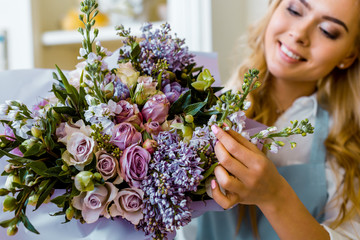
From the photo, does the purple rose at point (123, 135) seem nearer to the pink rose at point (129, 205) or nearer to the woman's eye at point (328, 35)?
the pink rose at point (129, 205)

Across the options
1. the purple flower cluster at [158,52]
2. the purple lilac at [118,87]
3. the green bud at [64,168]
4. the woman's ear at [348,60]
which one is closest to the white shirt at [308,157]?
the woman's ear at [348,60]

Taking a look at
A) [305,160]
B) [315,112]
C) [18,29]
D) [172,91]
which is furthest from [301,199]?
[18,29]

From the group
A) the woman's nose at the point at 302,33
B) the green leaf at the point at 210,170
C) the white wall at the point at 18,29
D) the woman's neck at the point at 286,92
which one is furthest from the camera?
the white wall at the point at 18,29

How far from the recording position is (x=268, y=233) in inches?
47.9

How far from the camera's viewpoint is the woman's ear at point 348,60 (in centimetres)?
141

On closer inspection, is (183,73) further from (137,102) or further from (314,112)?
(314,112)

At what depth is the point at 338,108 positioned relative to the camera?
1.44 m

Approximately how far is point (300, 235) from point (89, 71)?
0.65 m

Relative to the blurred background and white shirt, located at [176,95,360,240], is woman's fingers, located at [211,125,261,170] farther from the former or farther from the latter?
the blurred background

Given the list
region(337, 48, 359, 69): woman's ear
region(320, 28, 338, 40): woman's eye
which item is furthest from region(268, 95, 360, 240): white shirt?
region(320, 28, 338, 40): woman's eye

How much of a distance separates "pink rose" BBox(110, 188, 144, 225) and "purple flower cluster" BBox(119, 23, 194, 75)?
0.24 metres

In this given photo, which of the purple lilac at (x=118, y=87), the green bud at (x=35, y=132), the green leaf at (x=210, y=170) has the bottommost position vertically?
the green leaf at (x=210, y=170)

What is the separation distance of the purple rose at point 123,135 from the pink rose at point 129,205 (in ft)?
0.26

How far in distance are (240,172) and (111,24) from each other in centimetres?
157
